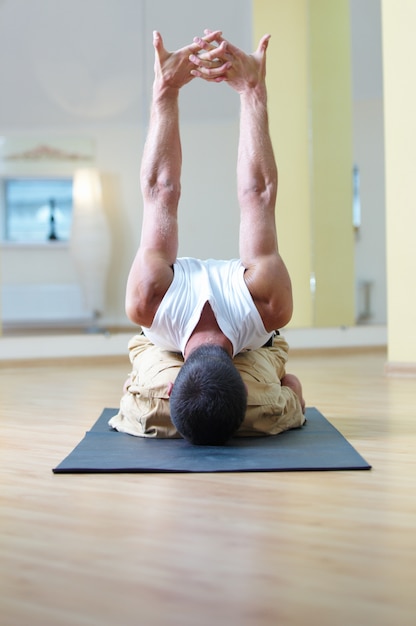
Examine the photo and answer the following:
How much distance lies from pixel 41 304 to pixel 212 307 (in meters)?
3.41

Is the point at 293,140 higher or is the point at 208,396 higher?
the point at 293,140

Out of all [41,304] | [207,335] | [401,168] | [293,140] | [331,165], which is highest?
[293,140]

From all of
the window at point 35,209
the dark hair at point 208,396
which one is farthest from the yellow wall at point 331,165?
the dark hair at point 208,396

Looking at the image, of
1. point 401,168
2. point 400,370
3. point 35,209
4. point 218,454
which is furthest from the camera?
point 35,209

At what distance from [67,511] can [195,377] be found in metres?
0.57

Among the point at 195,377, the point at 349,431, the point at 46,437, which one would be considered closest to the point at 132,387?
the point at 46,437

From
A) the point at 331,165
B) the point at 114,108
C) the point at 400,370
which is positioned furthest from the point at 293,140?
the point at 400,370

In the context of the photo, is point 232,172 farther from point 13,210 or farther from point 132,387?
point 132,387

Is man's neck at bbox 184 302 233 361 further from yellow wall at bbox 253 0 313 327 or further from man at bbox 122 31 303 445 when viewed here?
yellow wall at bbox 253 0 313 327

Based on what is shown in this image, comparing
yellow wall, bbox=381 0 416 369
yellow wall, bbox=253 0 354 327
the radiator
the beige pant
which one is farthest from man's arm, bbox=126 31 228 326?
yellow wall, bbox=253 0 354 327

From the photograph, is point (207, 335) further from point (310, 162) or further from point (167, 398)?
point (310, 162)

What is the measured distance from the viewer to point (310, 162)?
668 cm

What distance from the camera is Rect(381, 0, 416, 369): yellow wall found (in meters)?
4.72

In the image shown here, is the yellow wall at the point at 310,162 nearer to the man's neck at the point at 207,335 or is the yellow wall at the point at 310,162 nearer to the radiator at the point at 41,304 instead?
the radiator at the point at 41,304
